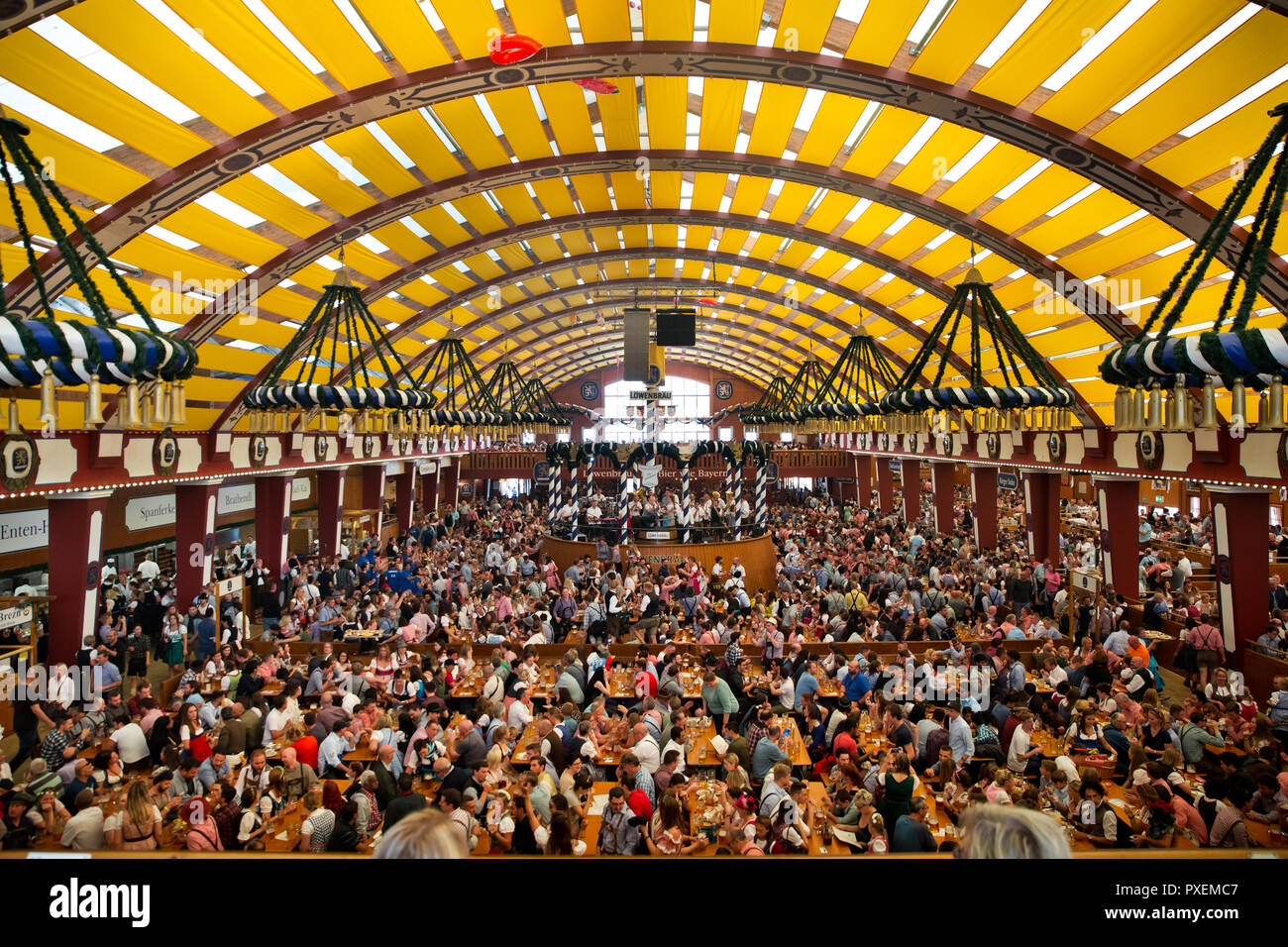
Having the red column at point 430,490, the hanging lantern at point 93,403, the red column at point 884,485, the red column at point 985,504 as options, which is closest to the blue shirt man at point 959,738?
the hanging lantern at point 93,403

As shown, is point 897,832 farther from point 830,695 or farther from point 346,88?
point 346,88

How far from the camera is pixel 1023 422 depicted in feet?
30.2

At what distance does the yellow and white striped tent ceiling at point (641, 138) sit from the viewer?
Answer: 7875 millimetres

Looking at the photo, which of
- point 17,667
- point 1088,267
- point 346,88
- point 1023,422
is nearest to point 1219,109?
point 1023,422

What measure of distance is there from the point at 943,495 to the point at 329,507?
1998cm

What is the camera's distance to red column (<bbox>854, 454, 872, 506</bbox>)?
34438 mm

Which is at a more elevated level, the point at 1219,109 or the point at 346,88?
the point at 346,88

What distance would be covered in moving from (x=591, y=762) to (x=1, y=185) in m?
9.30

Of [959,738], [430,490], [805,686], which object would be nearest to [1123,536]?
[805,686]

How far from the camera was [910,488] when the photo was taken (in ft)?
92.6

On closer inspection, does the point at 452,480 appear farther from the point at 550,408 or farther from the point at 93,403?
the point at 93,403

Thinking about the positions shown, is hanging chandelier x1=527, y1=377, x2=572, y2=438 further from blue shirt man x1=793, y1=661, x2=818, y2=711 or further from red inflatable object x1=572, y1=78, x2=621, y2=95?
blue shirt man x1=793, y1=661, x2=818, y2=711

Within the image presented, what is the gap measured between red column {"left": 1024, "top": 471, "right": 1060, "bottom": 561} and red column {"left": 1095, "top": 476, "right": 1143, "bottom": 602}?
9.78 ft

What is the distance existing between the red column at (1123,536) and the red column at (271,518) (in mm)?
19324
